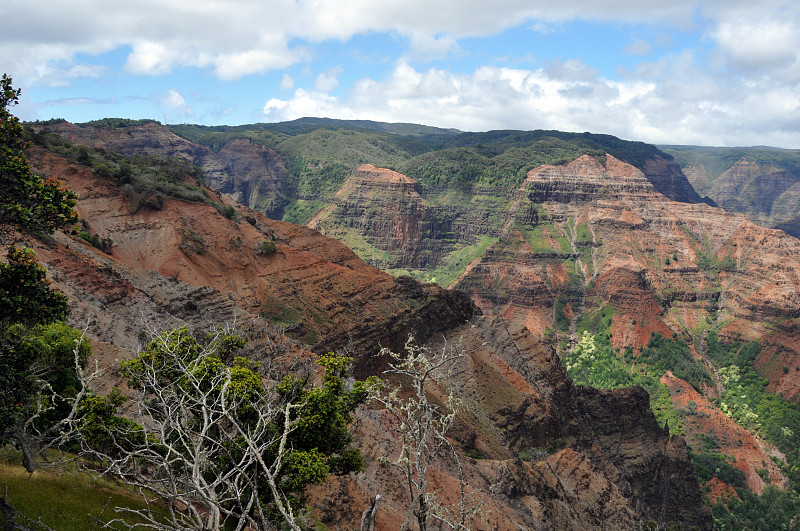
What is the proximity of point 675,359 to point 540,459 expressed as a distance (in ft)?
234

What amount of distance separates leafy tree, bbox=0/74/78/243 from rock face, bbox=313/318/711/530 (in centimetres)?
2049

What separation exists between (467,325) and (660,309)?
78977 millimetres

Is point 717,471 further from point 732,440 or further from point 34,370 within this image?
point 34,370

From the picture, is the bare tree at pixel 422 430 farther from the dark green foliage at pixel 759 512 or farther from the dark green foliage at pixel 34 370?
the dark green foliage at pixel 759 512

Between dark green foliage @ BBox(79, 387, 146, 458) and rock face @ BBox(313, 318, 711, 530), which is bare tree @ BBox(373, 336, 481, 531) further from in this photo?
rock face @ BBox(313, 318, 711, 530)

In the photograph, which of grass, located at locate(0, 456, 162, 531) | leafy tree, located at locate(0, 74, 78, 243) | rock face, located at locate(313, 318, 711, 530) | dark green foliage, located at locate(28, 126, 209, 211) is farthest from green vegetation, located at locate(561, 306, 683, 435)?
leafy tree, located at locate(0, 74, 78, 243)

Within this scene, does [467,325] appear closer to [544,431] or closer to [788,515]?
[544,431]

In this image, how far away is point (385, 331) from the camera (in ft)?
205

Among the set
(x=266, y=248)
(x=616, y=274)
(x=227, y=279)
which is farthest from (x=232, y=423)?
(x=616, y=274)

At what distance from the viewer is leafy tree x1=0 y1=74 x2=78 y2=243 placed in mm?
16984

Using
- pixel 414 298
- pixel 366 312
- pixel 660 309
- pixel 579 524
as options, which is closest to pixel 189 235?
pixel 366 312

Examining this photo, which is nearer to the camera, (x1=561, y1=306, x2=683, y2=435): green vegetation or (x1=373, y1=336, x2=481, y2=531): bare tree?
(x1=373, y1=336, x2=481, y2=531): bare tree

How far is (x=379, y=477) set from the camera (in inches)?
1389

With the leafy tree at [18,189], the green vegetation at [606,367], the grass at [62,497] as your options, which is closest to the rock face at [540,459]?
the grass at [62,497]
